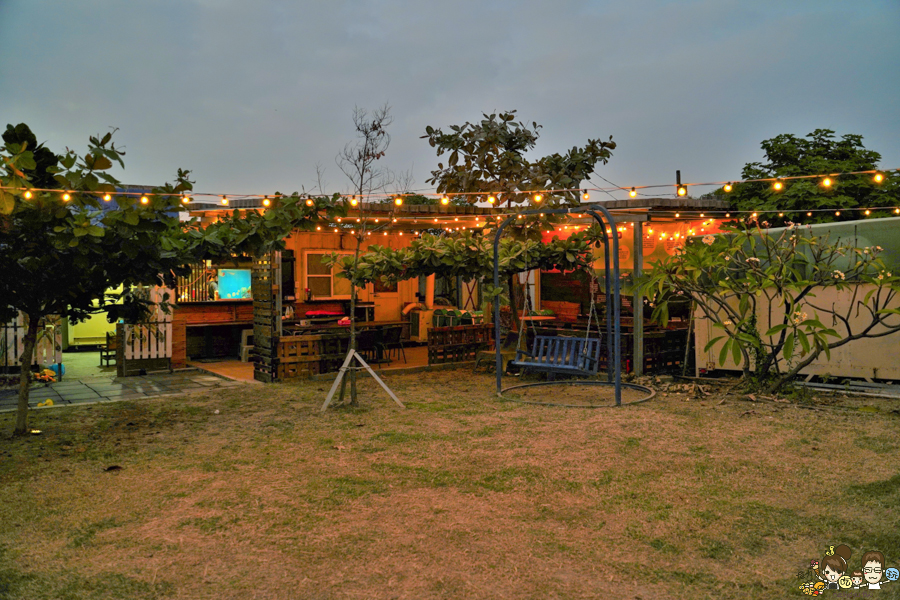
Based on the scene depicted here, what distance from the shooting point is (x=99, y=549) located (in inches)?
143

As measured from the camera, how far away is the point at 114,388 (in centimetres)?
940

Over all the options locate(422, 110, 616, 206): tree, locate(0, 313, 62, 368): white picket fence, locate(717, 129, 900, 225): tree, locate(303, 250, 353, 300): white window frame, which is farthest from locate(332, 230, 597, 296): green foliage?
locate(717, 129, 900, 225): tree

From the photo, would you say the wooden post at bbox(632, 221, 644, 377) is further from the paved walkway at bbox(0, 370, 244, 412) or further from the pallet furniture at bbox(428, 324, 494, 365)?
the paved walkway at bbox(0, 370, 244, 412)

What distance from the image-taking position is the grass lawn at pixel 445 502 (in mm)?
3248

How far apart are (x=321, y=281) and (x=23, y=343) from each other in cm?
581

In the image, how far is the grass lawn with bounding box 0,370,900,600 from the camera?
10.7 feet

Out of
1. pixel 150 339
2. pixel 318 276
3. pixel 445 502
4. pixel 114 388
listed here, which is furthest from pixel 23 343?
pixel 445 502

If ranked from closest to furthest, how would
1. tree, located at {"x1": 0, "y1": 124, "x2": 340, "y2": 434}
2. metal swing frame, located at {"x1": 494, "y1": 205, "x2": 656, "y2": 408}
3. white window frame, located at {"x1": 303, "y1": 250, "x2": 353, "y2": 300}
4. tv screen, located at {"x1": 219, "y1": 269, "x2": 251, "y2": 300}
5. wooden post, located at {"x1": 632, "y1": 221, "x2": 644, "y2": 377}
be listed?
tree, located at {"x1": 0, "y1": 124, "x2": 340, "y2": 434} → metal swing frame, located at {"x1": 494, "y1": 205, "x2": 656, "y2": 408} → wooden post, located at {"x1": 632, "y1": 221, "x2": 644, "y2": 377} → tv screen, located at {"x1": 219, "y1": 269, "x2": 251, "y2": 300} → white window frame, located at {"x1": 303, "y1": 250, "x2": 353, "y2": 300}

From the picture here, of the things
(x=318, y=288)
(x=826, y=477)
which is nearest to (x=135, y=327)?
(x=318, y=288)

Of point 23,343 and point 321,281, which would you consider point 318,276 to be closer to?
point 321,281

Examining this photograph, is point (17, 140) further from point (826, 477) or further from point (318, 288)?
point (318, 288)

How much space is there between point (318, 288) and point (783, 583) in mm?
12000

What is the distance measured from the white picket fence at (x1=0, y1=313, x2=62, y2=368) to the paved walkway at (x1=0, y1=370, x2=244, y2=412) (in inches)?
18.3

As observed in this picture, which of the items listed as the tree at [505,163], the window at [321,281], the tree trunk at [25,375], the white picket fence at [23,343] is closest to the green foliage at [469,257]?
the tree at [505,163]
